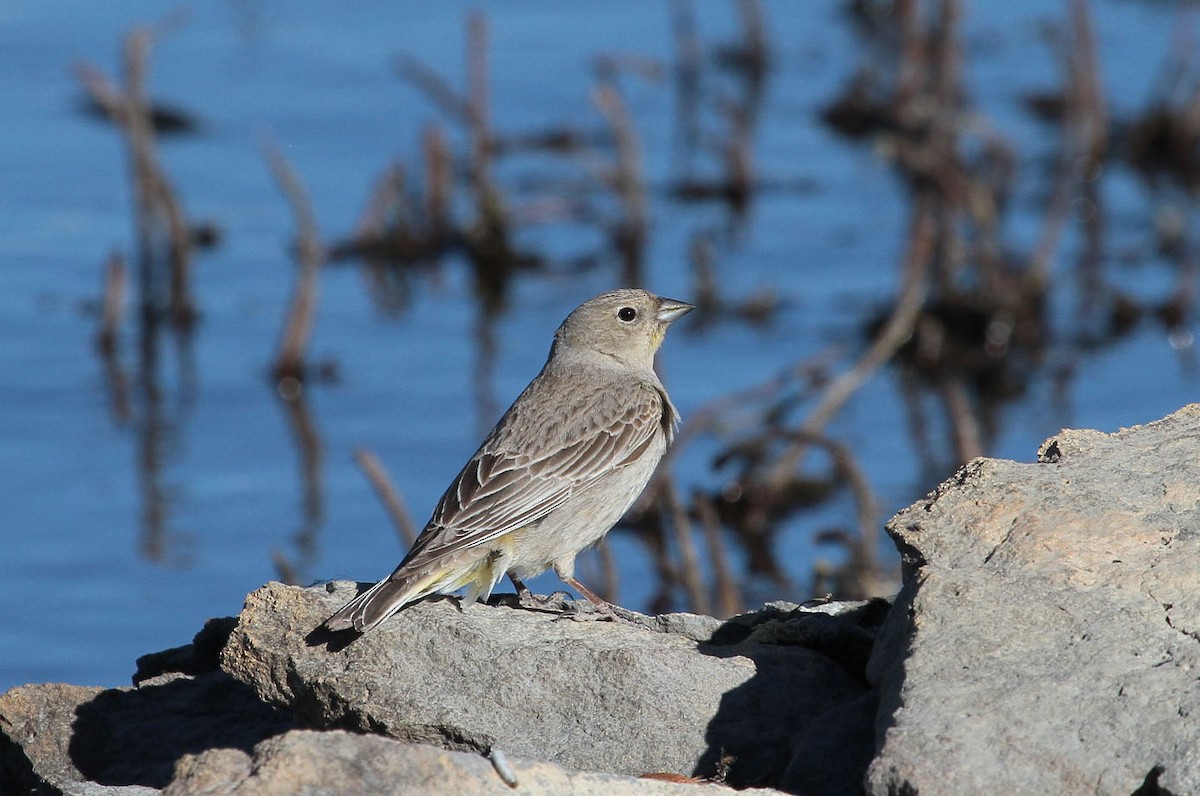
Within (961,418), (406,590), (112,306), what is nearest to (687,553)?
(961,418)

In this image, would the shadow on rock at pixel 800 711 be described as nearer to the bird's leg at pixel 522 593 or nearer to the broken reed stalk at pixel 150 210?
the bird's leg at pixel 522 593

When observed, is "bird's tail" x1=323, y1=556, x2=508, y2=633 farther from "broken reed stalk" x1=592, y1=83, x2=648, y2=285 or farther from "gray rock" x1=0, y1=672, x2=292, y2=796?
"broken reed stalk" x1=592, y1=83, x2=648, y2=285

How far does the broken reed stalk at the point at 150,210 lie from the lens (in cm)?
1296

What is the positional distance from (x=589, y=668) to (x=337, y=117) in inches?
476

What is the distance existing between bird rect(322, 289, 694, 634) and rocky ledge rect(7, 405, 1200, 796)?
0.40m

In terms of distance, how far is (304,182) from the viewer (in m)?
15.6

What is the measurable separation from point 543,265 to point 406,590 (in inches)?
386

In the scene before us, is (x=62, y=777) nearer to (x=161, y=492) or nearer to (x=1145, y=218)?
(x=161, y=492)

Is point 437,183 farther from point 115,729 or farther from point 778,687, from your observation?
point 778,687

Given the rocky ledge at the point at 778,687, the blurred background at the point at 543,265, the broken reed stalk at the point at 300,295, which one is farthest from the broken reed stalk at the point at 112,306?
the rocky ledge at the point at 778,687

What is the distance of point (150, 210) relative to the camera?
534 inches

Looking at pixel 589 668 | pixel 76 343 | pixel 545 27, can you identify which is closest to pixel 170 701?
pixel 589 668

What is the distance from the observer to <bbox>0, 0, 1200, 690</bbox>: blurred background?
11094mm

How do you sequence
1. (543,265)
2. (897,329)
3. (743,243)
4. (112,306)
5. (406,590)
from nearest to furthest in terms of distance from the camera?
(406,590)
(897,329)
(112,306)
(543,265)
(743,243)
